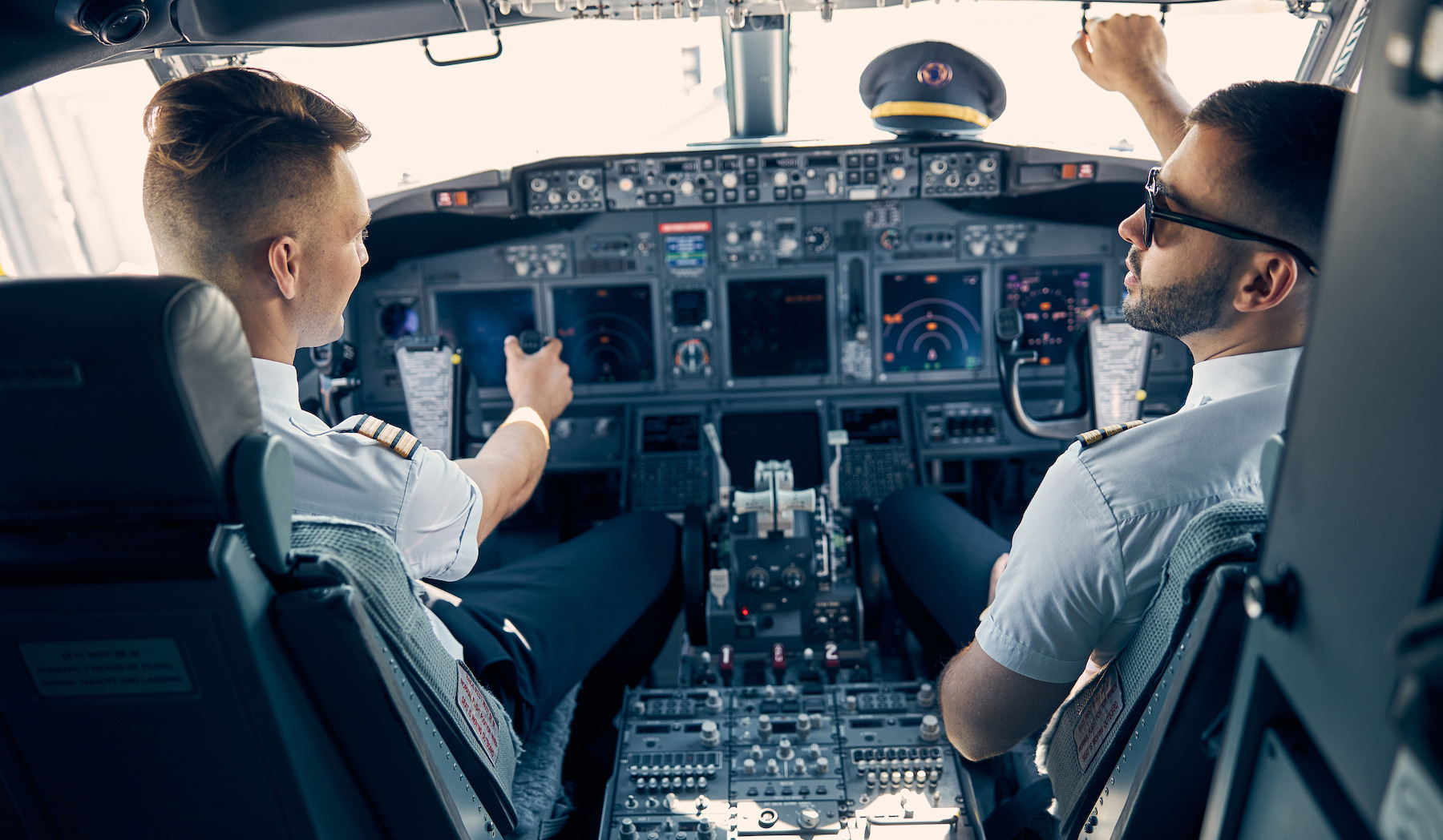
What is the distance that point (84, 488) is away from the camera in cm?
73

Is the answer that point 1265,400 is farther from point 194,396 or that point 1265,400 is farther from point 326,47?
point 326,47

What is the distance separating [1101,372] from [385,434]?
7.47 ft

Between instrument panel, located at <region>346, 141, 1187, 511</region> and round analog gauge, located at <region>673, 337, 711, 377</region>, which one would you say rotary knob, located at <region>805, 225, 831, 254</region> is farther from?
round analog gauge, located at <region>673, 337, 711, 377</region>

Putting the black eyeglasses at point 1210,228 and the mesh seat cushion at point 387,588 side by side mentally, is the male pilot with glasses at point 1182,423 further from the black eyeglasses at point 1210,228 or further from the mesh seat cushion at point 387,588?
the mesh seat cushion at point 387,588

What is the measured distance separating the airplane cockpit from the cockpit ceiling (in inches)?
0.5

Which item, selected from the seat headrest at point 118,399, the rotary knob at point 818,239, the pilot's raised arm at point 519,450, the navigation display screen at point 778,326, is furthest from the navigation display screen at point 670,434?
the seat headrest at point 118,399

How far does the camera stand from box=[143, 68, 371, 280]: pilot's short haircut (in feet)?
3.80

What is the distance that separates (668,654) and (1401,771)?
224 centimetres

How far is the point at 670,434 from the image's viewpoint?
10.00 feet

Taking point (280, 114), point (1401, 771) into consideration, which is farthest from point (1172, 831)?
point (280, 114)

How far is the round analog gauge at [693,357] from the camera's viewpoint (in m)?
3.07

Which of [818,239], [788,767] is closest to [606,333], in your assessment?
[818,239]

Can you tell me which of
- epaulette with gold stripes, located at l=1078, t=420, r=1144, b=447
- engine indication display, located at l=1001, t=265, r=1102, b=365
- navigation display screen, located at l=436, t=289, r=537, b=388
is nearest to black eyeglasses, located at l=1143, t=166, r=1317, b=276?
epaulette with gold stripes, located at l=1078, t=420, r=1144, b=447

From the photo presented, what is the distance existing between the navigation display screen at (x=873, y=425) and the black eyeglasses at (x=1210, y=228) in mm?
1764
